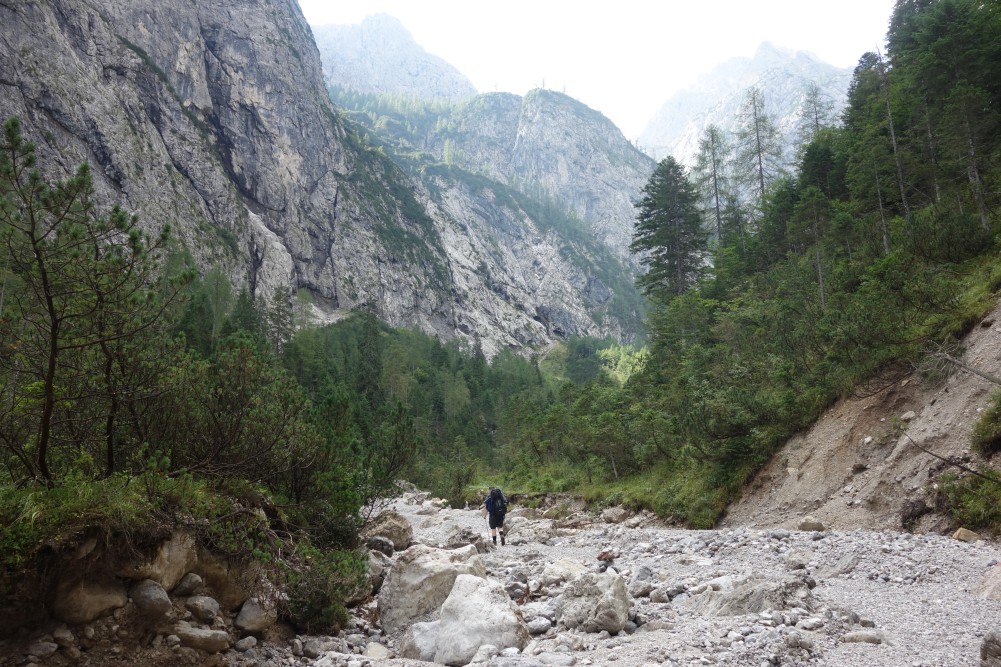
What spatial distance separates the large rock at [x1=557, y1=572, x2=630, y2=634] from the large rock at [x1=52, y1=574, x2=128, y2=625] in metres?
5.71

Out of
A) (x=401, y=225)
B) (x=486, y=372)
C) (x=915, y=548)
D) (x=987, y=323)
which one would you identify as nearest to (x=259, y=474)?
(x=915, y=548)

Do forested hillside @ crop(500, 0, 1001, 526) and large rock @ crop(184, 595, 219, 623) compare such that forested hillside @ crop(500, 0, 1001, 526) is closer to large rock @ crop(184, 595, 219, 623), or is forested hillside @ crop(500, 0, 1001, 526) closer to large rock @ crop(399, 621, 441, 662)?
large rock @ crop(399, 621, 441, 662)

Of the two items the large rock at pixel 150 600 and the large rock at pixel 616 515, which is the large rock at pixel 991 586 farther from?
the large rock at pixel 616 515

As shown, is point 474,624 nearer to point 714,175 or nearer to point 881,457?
point 881,457

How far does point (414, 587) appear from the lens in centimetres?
870

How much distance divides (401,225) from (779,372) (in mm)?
136282

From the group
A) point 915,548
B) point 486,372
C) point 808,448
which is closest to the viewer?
point 915,548

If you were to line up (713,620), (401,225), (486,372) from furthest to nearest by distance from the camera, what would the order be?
(401,225), (486,372), (713,620)

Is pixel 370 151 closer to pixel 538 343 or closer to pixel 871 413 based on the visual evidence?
pixel 538 343

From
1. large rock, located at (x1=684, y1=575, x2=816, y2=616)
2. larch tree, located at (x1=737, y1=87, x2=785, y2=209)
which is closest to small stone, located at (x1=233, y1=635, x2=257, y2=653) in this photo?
large rock, located at (x1=684, y1=575, x2=816, y2=616)

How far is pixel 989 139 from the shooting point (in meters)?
20.2

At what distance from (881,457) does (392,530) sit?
12.0m

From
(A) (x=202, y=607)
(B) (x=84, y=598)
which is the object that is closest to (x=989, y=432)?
(A) (x=202, y=607)

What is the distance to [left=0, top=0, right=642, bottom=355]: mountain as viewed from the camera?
257ft
